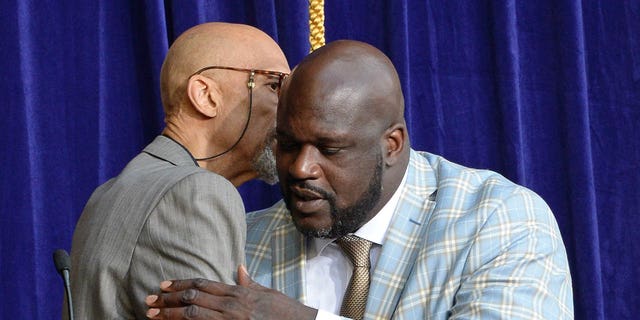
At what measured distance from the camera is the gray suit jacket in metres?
1.84

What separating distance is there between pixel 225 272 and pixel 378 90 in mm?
477

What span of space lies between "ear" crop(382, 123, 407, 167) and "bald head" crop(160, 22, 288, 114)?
0.38 m

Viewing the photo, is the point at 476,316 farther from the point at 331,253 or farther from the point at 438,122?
the point at 438,122

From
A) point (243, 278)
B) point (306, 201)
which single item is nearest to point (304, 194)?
point (306, 201)

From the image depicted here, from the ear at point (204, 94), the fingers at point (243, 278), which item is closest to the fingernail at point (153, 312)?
the fingers at point (243, 278)

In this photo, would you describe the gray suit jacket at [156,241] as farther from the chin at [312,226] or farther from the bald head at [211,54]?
the bald head at [211,54]

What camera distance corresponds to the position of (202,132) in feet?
7.52

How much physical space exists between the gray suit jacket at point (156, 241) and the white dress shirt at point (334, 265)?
0.92ft

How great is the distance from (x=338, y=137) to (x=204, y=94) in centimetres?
39

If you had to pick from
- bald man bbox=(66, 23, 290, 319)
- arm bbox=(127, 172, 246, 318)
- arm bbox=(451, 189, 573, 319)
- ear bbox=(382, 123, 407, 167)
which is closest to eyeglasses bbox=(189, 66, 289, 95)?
bald man bbox=(66, 23, 290, 319)

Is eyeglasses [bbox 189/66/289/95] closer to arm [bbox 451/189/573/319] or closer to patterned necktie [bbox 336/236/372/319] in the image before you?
patterned necktie [bbox 336/236/372/319]

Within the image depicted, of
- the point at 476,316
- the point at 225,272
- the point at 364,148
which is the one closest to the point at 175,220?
the point at 225,272

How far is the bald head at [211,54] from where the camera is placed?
2.34 metres

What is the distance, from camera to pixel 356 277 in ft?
6.91
